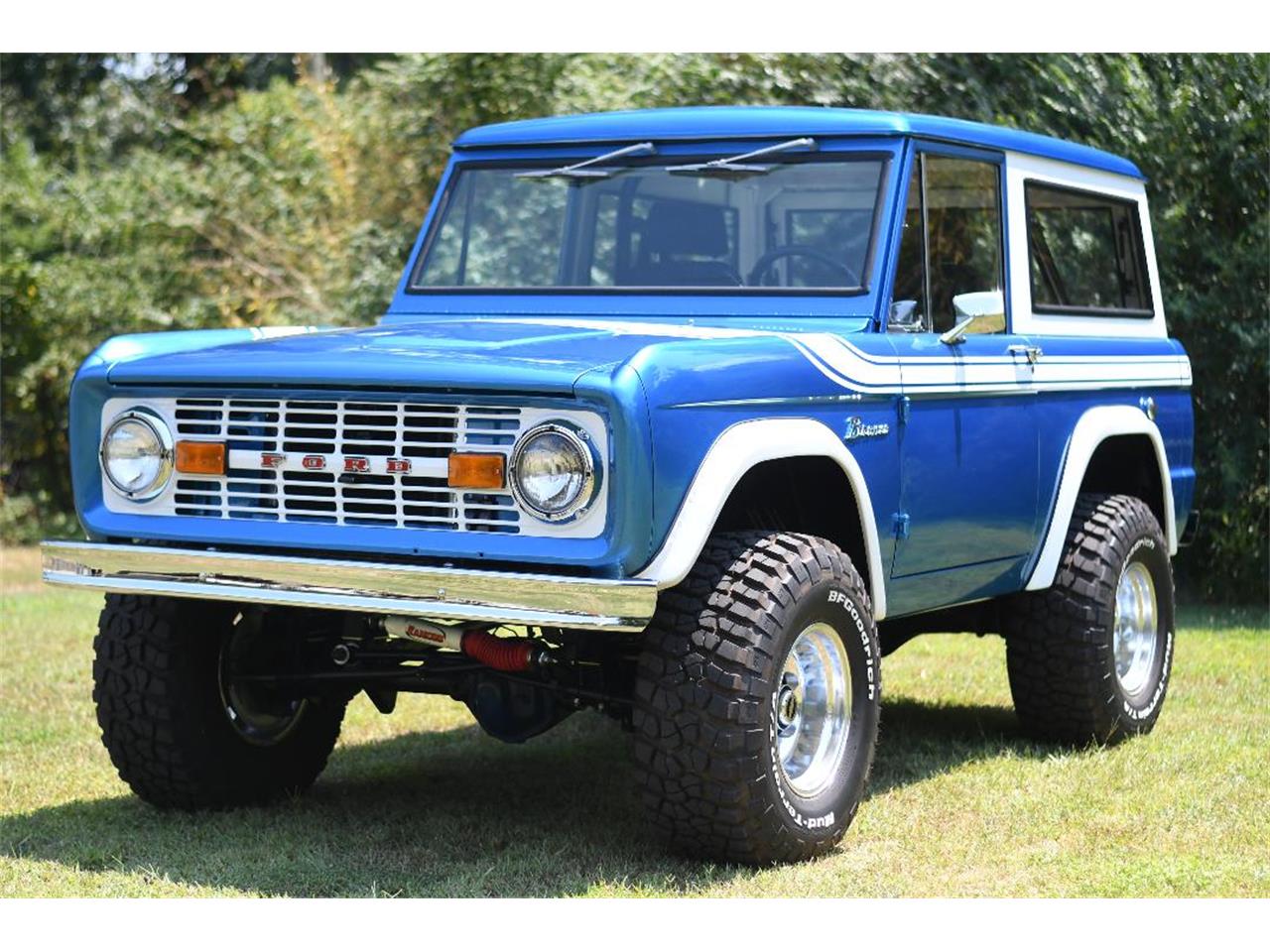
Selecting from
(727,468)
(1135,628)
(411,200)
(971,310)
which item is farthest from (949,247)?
(411,200)

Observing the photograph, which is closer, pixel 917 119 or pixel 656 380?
pixel 656 380

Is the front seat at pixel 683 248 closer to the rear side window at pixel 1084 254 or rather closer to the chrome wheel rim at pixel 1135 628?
the rear side window at pixel 1084 254

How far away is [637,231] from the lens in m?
6.05

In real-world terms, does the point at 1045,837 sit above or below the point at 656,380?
below

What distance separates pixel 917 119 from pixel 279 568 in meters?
2.54

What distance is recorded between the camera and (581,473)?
4.35 metres

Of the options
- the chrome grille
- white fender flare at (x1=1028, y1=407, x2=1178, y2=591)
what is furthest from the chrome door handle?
the chrome grille

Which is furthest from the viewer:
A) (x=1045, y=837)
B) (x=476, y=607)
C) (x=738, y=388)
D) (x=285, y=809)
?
(x=285, y=809)

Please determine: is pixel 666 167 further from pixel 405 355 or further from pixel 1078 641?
pixel 1078 641

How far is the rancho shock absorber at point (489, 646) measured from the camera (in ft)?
15.7

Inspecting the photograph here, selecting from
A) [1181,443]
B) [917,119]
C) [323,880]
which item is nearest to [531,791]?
[323,880]

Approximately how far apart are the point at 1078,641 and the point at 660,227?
2.06 m

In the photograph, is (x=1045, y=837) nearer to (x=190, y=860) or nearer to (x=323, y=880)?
(x=323, y=880)

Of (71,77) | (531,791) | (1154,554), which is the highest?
(71,77)
